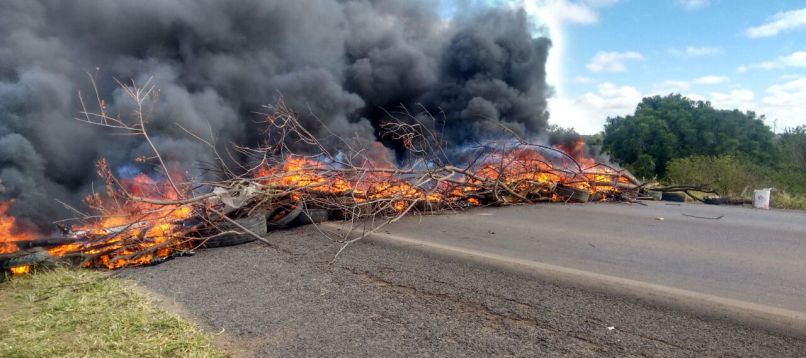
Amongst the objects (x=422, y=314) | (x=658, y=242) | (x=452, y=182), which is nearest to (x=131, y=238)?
(x=422, y=314)

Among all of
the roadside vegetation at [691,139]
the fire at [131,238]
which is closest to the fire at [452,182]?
the fire at [131,238]

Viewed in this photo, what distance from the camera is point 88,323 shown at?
361cm

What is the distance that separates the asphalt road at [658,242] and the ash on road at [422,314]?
0.88m

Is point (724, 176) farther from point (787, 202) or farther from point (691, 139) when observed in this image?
point (691, 139)

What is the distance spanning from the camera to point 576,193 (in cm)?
1023

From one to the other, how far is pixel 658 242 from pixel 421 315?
3925 millimetres

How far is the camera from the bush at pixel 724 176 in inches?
517

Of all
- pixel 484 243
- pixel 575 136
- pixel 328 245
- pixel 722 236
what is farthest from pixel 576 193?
pixel 575 136

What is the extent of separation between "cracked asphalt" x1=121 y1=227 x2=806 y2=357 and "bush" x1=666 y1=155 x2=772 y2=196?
11133mm

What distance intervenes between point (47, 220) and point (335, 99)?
10385 mm

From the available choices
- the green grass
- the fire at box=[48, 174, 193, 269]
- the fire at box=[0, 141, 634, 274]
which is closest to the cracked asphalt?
the green grass

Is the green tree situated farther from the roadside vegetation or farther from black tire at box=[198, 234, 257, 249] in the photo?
black tire at box=[198, 234, 257, 249]

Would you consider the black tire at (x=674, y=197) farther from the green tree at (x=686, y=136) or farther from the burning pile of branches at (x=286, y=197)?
the green tree at (x=686, y=136)

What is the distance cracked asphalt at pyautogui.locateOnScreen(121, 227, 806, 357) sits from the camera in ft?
10.00
